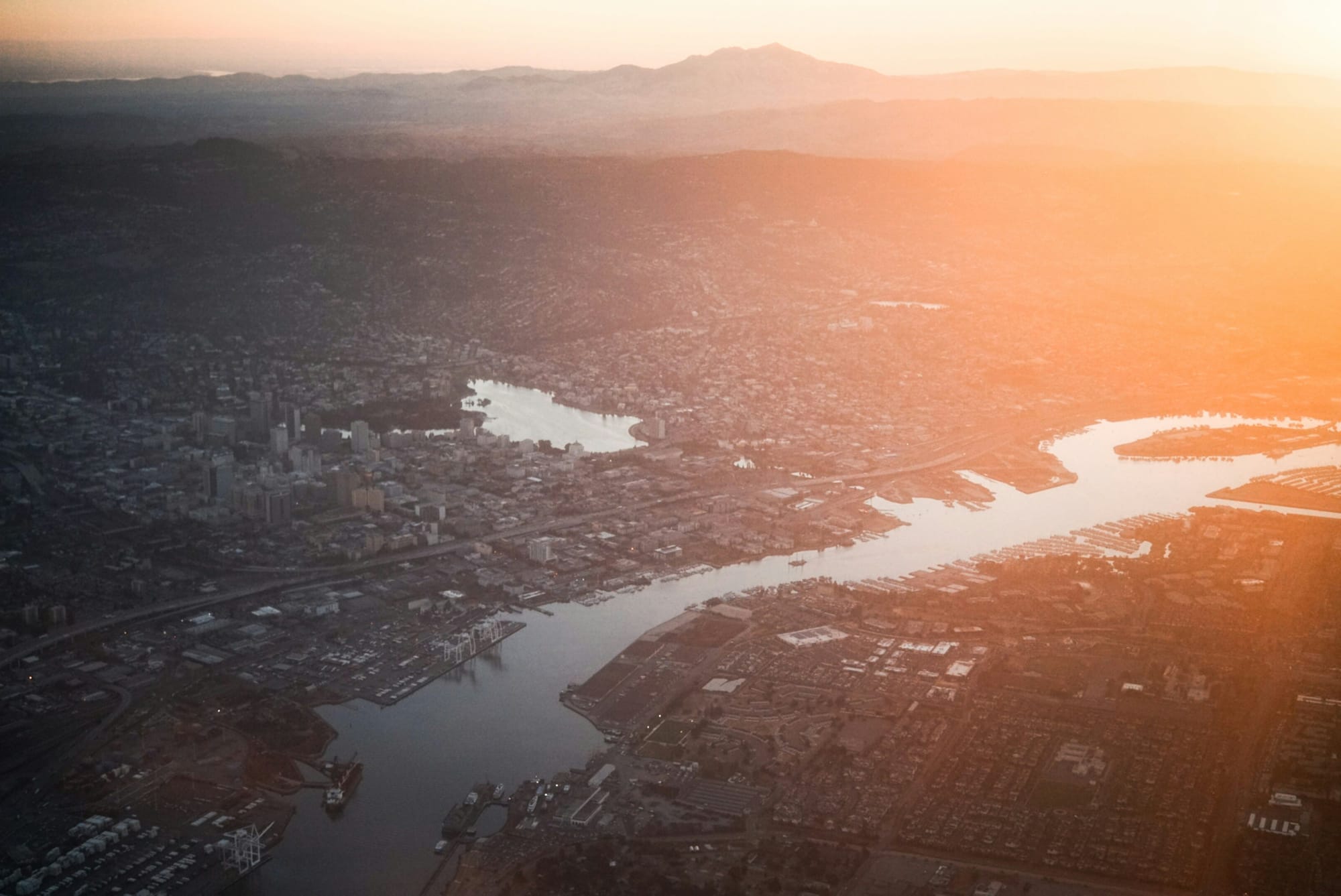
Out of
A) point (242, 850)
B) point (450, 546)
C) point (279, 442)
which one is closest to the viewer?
point (242, 850)

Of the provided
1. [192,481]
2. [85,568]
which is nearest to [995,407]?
[192,481]

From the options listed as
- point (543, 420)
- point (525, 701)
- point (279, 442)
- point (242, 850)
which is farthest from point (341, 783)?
point (543, 420)

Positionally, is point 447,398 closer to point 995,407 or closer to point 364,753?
point 995,407

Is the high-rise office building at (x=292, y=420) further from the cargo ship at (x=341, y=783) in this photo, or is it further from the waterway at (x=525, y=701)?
the cargo ship at (x=341, y=783)

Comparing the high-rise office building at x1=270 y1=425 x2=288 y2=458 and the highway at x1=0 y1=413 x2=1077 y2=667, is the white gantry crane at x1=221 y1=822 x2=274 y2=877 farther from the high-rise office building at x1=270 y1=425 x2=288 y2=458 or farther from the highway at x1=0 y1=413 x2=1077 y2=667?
the high-rise office building at x1=270 y1=425 x2=288 y2=458

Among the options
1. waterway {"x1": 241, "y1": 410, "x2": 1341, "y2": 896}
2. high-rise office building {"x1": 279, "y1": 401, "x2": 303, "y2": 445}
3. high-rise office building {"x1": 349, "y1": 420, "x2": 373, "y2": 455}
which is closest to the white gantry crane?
waterway {"x1": 241, "y1": 410, "x2": 1341, "y2": 896}

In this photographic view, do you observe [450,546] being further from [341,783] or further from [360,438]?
[341,783]
